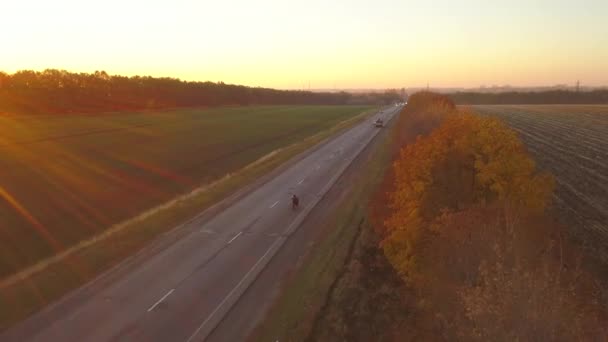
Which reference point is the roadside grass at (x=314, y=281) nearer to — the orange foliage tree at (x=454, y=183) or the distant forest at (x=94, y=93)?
the orange foliage tree at (x=454, y=183)

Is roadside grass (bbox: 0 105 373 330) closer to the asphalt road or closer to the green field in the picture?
the asphalt road

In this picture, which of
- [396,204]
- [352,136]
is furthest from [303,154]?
[396,204]

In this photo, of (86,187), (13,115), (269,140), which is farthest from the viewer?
(13,115)

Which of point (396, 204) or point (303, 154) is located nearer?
point (396, 204)

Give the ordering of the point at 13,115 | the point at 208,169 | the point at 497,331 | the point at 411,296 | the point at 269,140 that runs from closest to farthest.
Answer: the point at 497,331 → the point at 411,296 → the point at 208,169 → the point at 269,140 → the point at 13,115

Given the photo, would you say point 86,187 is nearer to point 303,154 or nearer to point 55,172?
point 55,172

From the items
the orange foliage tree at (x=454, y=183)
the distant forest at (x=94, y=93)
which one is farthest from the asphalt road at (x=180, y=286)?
the distant forest at (x=94, y=93)

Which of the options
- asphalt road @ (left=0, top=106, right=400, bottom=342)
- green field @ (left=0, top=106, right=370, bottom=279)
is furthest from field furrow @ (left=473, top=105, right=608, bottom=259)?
green field @ (left=0, top=106, right=370, bottom=279)
